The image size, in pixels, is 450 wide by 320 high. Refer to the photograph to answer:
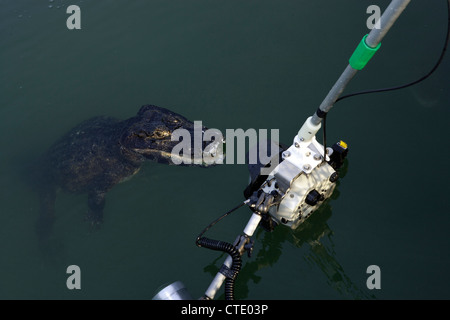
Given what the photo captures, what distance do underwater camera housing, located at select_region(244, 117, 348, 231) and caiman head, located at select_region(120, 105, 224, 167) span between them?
162 centimetres

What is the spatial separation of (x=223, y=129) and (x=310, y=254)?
8.34 ft

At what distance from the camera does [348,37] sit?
22.7 feet

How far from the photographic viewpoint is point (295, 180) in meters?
4.23

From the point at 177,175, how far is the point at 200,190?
485 mm

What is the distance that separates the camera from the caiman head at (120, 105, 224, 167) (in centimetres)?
602

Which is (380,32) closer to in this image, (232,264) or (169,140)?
(232,264)

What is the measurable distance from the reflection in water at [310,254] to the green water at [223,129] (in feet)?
0.06

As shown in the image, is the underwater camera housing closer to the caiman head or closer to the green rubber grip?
the green rubber grip

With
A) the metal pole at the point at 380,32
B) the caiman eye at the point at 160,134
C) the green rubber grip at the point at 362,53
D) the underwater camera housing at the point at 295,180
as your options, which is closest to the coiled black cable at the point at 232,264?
the underwater camera housing at the point at 295,180

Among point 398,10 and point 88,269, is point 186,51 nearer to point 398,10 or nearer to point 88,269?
point 88,269

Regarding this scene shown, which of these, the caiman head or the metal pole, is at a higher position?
the caiman head

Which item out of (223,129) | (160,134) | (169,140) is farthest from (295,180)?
(160,134)

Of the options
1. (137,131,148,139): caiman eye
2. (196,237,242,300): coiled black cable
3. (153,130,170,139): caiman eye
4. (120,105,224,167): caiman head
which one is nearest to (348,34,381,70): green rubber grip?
(196,237,242,300): coiled black cable

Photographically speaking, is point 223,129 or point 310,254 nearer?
point 310,254
